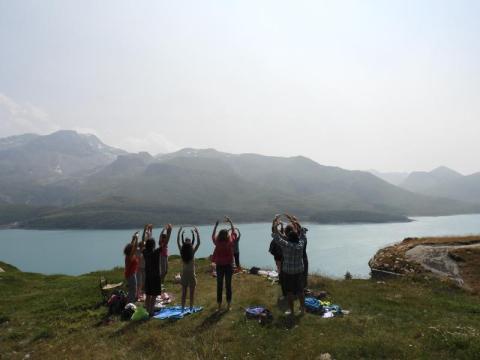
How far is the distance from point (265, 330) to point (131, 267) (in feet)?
20.1

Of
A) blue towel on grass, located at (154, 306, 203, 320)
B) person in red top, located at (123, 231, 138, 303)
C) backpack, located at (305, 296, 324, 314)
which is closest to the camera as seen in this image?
backpack, located at (305, 296, 324, 314)

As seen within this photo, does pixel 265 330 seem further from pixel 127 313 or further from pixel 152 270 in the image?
pixel 127 313

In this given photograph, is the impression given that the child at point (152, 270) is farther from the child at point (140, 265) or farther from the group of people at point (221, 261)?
the child at point (140, 265)

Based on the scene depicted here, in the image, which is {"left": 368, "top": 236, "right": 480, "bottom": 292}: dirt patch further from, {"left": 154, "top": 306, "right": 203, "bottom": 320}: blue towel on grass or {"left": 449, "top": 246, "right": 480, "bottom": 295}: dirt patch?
{"left": 154, "top": 306, "right": 203, "bottom": 320}: blue towel on grass

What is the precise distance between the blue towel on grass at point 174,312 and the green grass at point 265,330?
419 millimetres

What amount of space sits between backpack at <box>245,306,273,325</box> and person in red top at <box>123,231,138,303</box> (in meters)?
4.86

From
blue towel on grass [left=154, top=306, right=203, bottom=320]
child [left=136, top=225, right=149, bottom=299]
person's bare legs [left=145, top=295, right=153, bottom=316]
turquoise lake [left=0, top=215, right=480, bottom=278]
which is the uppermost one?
child [left=136, top=225, right=149, bottom=299]

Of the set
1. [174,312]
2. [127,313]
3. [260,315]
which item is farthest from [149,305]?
[260,315]

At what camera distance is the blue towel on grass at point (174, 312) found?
1332 centimetres

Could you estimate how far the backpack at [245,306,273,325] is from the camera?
12.1m

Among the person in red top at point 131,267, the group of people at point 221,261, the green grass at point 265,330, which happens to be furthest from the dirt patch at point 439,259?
the person in red top at point 131,267

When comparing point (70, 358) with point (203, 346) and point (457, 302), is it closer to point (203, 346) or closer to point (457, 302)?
point (203, 346)

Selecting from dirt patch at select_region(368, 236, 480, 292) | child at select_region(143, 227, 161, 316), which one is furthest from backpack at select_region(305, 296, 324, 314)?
dirt patch at select_region(368, 236, 480, 292)

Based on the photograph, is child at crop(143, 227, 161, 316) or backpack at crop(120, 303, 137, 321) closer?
child at crop(143, 227, 161, 316)
